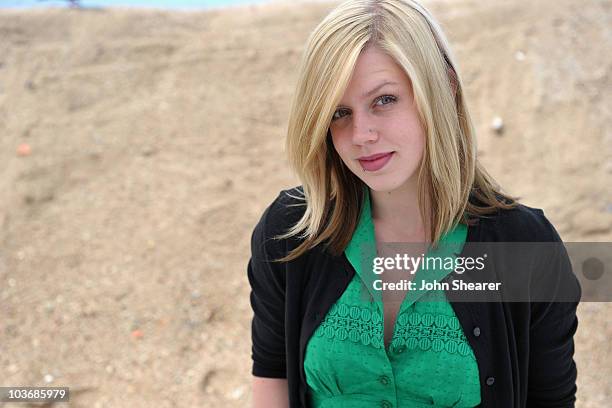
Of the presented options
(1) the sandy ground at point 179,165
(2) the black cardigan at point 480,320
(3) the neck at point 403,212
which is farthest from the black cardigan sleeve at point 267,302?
(1) the sandy ground at point 179,165

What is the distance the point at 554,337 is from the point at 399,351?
0.44m

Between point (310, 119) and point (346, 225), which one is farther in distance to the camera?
point (346, 225)

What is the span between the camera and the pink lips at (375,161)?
5.24ft

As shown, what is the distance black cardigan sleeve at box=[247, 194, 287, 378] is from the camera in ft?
5.93

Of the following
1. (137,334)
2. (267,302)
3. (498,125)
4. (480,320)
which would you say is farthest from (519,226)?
(498,125)

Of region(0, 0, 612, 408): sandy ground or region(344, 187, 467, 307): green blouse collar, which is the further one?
region(0, 0, 612, 408): sandy ground

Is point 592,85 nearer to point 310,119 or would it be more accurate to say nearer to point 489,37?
point 489,37

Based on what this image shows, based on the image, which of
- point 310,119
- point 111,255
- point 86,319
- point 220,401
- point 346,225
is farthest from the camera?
point 111,255

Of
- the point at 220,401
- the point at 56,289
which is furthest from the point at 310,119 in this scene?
the point at 56,289

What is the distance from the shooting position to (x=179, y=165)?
16.8 feet

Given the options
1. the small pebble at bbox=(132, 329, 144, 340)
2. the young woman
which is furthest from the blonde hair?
the small pebble at bbox=(132, 329, 144, 340)

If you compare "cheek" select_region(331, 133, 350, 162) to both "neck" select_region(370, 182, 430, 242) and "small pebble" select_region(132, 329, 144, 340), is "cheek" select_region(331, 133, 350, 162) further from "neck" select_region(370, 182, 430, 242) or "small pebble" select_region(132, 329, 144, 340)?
"small pebble" select_region(132, 329, 144, 340)

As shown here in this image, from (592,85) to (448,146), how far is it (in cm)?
438

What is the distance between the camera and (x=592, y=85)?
5348 mm
